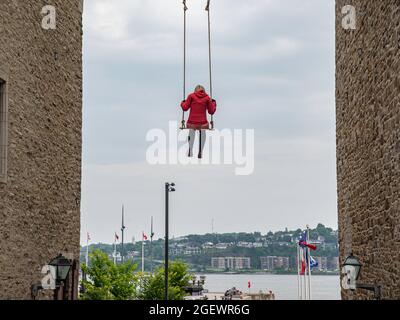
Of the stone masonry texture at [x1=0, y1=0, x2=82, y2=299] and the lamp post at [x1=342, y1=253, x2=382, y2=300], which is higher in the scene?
the stone masonry texture at [x1=0, y1=0, x2=82, y2=299]

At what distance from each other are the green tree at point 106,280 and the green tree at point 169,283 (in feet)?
4.66

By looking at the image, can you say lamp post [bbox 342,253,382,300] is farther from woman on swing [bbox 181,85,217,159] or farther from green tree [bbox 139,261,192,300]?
green tree [bbox 139,261,192,300]

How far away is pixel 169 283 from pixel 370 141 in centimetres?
3205

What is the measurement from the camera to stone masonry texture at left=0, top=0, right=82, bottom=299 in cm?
1370

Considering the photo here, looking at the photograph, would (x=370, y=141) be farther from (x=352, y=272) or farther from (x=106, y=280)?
(x=106, y=280)

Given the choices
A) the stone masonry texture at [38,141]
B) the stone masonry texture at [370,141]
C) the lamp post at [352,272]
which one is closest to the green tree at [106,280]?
the stone masonry texture at [38,141]

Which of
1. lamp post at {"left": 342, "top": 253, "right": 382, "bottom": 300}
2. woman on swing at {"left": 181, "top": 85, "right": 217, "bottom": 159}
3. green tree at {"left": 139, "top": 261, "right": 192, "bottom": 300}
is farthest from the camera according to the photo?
green tree at {"left": 139, "top": 261, "right": 192, "bottom": 300}

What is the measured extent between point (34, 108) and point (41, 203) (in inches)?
74.4

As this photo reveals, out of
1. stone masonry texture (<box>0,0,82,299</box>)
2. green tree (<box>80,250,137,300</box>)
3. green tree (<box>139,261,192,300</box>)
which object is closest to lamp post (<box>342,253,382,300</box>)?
stone masonry texture (<box>0,0,82,299</box>)

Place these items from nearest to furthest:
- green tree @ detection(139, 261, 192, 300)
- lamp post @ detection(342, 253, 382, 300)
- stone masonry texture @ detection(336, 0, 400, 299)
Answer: stone masonry texture @ detection(336, 0, 400, 299) → lamp post @ detection(342, 253, 382, 300) → green tree @ detection(139, 261, 192, 300)

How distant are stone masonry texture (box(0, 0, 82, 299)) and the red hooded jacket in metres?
2.88

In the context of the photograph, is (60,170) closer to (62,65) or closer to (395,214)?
(62,65)

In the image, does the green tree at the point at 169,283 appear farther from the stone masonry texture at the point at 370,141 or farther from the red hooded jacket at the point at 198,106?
the red hooded jacket at the point at 198,106

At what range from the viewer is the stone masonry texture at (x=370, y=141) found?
12.3 meters
